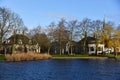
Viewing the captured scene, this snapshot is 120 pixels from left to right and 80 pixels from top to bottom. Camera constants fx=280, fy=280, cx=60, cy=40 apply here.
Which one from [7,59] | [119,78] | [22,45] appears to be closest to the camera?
[119,78]

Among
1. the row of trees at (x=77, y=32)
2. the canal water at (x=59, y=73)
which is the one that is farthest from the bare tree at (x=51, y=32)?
the canal water at (x=59, y=73)

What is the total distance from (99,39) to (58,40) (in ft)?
41.5

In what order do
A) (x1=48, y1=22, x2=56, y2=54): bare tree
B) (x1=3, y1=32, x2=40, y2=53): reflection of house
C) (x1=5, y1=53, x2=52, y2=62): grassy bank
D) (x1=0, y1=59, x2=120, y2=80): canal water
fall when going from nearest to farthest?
(x1=0, y1=59, x2=120, y2=80): canal water → (x1=5, y1=53, x2=52, y2=62): grassy bank → (x1=3, y1=32, x2=40, y2=53): reflection of house → (x1=48, y1=22, x2=56, y2=54): bare tree

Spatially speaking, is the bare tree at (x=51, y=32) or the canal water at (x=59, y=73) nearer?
the canal water at (x=59, y=73)

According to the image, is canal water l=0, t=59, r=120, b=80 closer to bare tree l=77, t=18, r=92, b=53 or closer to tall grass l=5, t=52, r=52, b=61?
tall grass l=5, t=52, r=52, b=61

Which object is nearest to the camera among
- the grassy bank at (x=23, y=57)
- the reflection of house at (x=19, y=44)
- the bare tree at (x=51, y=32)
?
the grassy bank at (x=23, y=57)

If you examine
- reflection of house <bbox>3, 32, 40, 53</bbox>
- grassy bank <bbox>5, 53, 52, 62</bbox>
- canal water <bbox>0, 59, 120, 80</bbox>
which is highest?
reflection of house <bbox>3, 32, 40, 53</bbox>

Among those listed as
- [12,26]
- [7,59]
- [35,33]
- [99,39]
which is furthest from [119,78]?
[35,33]

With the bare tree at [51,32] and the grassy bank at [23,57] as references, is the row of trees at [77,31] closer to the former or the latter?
the bare tree at [51,32]

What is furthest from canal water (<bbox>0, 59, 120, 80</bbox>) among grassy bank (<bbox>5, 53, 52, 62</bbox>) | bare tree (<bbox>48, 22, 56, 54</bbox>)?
bare tree (<bbox>48, 22, 56, 54</bbox>)

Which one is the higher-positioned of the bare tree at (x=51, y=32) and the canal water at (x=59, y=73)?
the bare tree at (x=51, y=32)

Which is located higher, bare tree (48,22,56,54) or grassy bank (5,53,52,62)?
bare tree (48,22,56,54)

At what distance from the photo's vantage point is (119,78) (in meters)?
29.7

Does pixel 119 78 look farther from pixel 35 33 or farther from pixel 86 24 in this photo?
pixel 35 33
